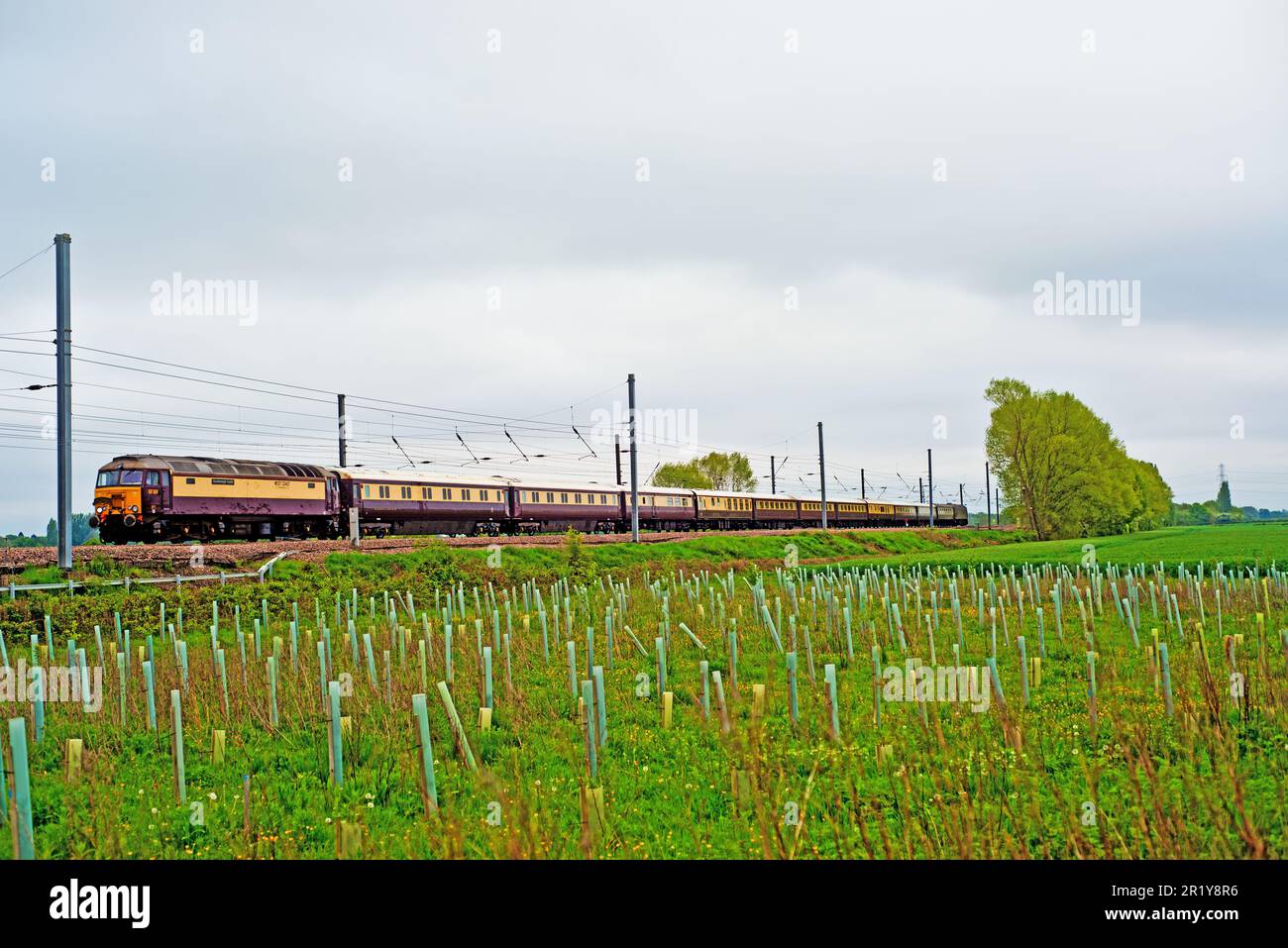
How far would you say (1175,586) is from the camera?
689 inches

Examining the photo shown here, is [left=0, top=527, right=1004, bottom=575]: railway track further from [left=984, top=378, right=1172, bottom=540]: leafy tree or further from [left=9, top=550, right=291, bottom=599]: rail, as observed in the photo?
[left=984, top=378, right=1172, bottom=540]: leafy tree

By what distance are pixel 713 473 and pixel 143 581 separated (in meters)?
73.9

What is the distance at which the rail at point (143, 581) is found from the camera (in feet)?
53.5

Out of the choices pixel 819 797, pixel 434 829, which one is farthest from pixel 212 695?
pixel 819 797

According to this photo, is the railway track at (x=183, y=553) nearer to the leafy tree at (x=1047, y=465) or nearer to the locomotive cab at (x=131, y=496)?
the locomotive cab at (x=131, y=496)

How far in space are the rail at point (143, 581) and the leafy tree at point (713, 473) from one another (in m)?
67.5

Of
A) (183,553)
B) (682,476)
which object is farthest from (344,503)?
(682,476)

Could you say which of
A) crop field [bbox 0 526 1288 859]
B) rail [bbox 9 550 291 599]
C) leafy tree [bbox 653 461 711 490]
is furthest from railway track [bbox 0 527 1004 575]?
leafy tree [bbox 653 461 711 490]

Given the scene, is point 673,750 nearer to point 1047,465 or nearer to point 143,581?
point 143,581

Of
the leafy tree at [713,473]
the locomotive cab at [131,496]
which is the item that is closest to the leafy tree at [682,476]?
the leafy tree at [713,473]

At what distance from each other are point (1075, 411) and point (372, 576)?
49231 millimetres

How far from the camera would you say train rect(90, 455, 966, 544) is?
29.5 metres

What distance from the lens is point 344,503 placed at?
117ft
